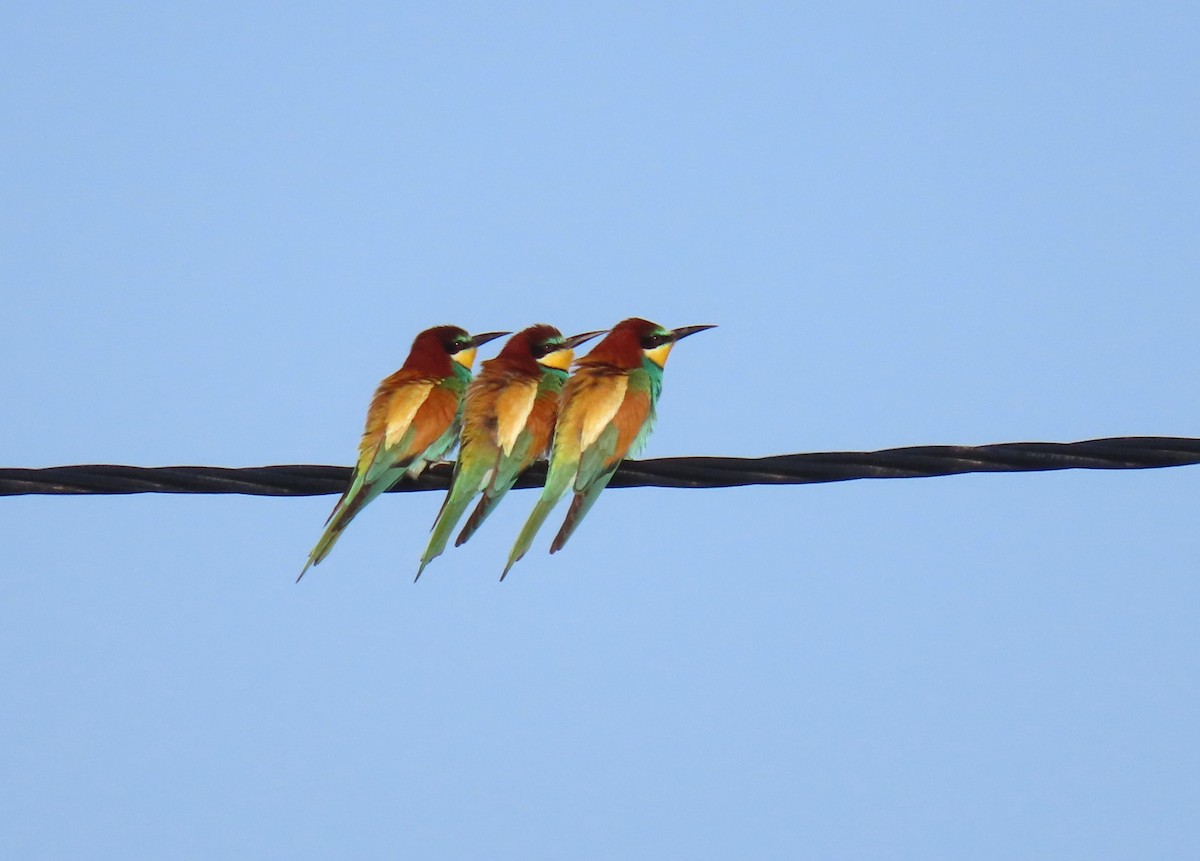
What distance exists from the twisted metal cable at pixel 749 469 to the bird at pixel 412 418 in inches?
23.7

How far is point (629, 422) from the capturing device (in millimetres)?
4469

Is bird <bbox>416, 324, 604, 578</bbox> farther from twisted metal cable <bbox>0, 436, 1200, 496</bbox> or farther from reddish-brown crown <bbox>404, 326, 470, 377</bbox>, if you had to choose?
twisted metal cable <bbox>0, 436, 1200, 496</bbox>

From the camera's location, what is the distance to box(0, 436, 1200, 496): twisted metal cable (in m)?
3.01

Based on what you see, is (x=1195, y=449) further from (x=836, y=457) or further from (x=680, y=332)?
(x=680, y=332)

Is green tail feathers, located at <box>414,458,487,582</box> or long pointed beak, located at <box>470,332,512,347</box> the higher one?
long pointed beak, located at <box>470,332,512,347</box>

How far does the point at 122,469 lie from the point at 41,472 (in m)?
0.16

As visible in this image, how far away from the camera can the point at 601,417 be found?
439 cm

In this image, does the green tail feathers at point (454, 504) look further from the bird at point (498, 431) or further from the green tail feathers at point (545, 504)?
the green tail feathers at point (545, 504)

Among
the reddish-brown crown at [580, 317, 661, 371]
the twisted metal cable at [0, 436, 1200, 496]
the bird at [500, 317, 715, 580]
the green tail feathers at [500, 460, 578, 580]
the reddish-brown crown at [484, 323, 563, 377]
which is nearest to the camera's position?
the twisted metal cable at [0, 436, 1200, 496]

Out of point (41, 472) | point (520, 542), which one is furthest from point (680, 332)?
point (41, 472)

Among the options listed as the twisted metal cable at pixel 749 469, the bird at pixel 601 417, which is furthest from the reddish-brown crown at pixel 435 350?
the twisted metal cable at pixel 749 469

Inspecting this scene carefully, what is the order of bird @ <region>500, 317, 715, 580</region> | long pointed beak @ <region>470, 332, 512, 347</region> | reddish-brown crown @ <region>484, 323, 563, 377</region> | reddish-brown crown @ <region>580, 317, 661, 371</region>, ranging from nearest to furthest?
1. bird @ <region>500, 317, 715, 580</region>
2. reddish-brown crown @ <region>484, 323, 563, 377</region>
3. reddish-brown crown @ <region>580, 317, 661, 371</region>
4. long pointed beak @ <region>470, 332, 512, 347</region>

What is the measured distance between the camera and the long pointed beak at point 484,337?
500 centimetres

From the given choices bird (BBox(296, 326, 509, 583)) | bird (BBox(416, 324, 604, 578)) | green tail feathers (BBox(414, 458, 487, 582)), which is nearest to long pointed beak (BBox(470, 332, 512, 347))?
bird (BBox(296, 326, 509, 583))
